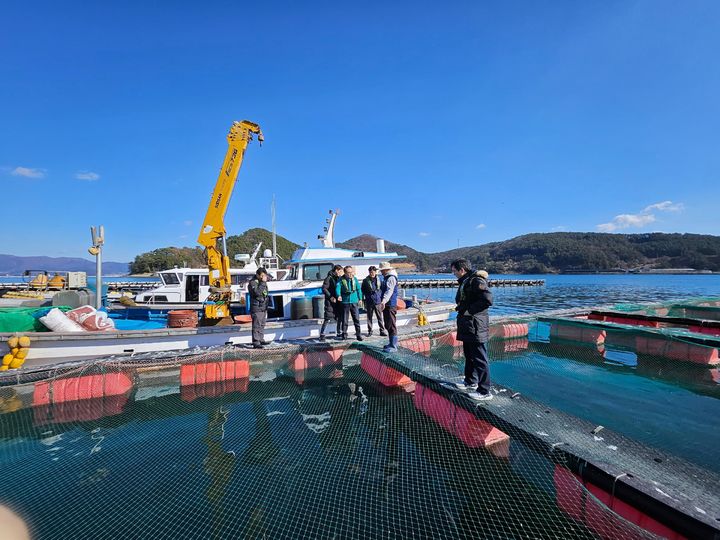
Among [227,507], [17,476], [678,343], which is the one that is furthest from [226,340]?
[678,343]

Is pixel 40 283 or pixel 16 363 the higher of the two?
pixel 40 283

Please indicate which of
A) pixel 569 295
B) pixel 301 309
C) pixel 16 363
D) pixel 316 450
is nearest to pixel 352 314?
pixel 301 309

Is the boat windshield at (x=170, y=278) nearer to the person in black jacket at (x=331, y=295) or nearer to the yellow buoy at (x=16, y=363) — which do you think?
the yellow buoy at (x=16, y=363)

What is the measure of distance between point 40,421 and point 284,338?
17.0 ft

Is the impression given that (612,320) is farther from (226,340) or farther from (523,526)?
(226,340)

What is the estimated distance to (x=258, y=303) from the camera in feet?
26.2

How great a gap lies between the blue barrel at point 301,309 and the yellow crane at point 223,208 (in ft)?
7.15

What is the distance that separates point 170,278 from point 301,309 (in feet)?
24.3

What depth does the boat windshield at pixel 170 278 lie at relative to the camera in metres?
14.1

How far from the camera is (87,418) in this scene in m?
5.96

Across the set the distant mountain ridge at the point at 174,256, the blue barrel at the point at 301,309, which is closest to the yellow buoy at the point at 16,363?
the blue barrel at the point at 301,309

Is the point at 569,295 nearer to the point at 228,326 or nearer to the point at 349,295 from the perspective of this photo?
the point at 349,295

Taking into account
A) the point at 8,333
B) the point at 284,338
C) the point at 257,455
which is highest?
the point at 8,333

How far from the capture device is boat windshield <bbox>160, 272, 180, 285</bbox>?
14.1 meters
